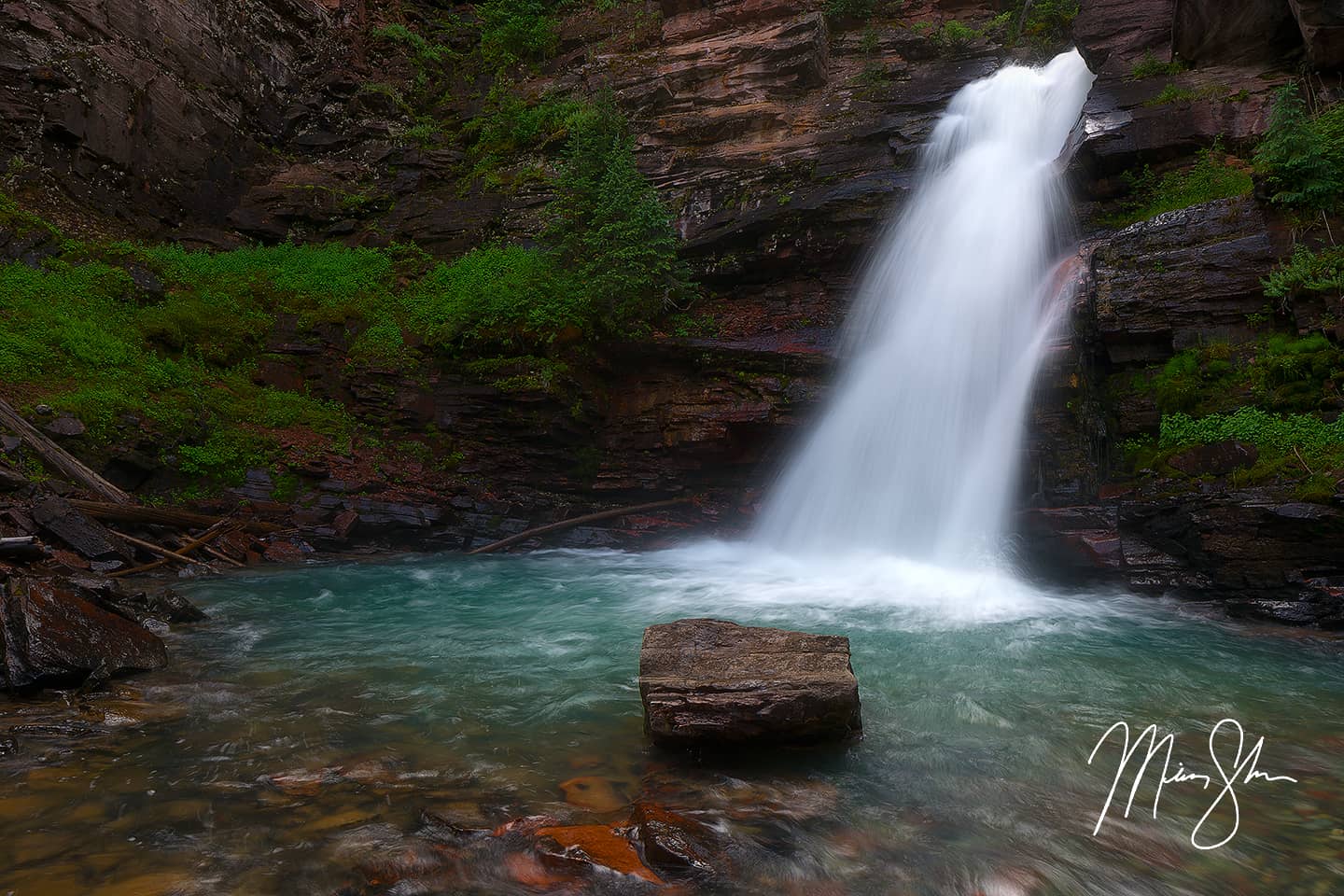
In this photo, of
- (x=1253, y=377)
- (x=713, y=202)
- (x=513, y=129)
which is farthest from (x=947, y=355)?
(x=513, y=129)

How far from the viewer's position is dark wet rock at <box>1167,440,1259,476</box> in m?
8.55

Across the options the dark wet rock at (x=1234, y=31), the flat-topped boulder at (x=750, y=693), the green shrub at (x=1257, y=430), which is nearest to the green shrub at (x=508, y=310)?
the green shrub at (x=1257, y=430)

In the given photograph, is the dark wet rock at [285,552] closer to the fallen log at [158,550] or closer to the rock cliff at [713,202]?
the rock cliff at [713,202]

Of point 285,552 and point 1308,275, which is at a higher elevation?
point 1308,275

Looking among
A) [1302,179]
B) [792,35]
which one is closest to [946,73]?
[792,35]

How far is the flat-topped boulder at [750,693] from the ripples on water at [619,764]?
18 centimetres

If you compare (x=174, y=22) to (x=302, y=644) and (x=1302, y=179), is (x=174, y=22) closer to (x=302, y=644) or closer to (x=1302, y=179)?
(x=302, y=644)

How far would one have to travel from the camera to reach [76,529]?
8.64 meters

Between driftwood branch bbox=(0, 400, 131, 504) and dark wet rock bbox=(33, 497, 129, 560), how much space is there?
1.27 metres

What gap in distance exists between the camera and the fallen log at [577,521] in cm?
1316

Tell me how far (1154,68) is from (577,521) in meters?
15.4

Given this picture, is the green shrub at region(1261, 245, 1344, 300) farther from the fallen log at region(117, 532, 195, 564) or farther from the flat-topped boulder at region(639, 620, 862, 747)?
the fallen log at region(117, 532, 195, 564)

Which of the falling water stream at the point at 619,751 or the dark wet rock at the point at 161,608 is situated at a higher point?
the dark wet rock at the point at 161,608
